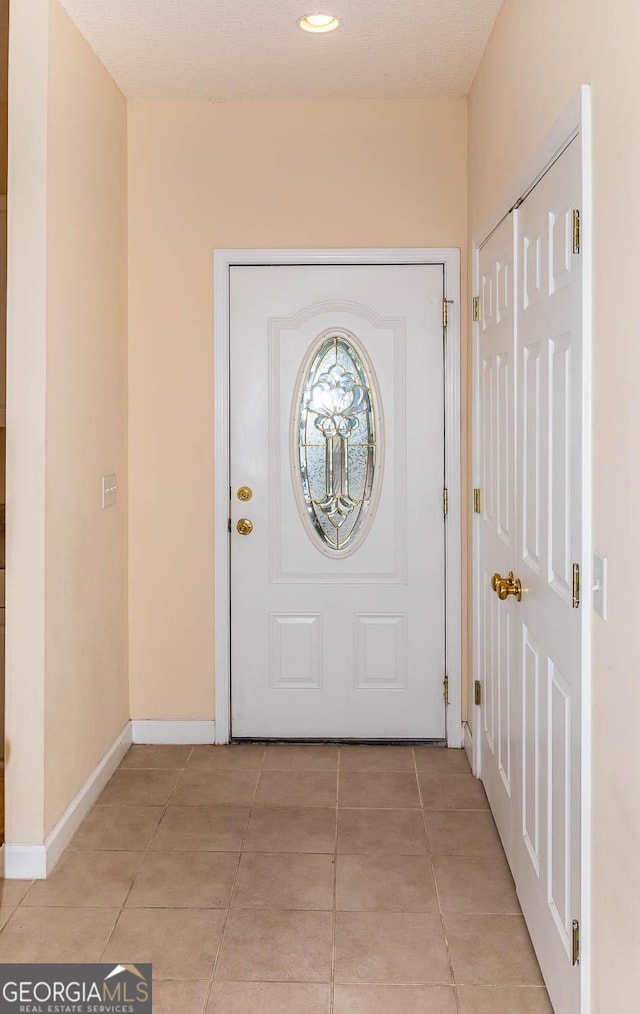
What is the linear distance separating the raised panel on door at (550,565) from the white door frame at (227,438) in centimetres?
119

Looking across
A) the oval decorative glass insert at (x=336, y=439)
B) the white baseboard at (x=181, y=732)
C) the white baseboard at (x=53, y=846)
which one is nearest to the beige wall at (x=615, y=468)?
the white baseboard at (x=53, y=846)

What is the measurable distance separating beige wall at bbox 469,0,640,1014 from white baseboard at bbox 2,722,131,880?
1672 millimetres

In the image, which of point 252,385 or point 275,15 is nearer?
point 275,15

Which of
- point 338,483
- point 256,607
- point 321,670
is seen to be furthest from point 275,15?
point 321,670

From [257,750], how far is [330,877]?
3.67 ft

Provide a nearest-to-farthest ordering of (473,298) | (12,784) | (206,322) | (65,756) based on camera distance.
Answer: (12,784), (65,756), (473,298), (206,322)

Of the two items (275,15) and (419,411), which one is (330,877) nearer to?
(419,411)

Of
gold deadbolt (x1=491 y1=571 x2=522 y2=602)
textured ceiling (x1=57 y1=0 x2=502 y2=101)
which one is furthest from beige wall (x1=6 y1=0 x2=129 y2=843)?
gold deadbolt (x1=491 y1=571 x2=522 y2=602)

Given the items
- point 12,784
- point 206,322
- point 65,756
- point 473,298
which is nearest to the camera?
point 12,784

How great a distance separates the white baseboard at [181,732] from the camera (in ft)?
12.2

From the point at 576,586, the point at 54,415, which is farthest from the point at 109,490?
the point at 576,586

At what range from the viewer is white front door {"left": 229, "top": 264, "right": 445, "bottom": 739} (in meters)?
3.65

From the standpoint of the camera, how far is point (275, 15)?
2820mm

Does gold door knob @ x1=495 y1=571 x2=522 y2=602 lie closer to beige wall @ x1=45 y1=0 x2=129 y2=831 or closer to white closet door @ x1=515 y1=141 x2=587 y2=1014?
white closet door @ x1=515 y1=141 x2=587 y2=1014
